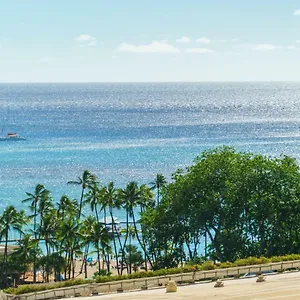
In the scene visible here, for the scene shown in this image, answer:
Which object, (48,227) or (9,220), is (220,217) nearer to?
(48,227)

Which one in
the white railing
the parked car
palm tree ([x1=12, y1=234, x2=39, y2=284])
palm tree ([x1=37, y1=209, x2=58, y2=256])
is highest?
the white railing

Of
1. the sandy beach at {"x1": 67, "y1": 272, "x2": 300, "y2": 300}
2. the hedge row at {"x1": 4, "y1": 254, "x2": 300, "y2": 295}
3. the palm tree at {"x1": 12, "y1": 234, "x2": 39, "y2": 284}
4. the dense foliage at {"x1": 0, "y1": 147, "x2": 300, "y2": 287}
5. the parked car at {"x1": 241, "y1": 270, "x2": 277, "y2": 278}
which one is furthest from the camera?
the palm tree at {"x1": 12, "y1": 234, "x2": 39, "y2": 284}

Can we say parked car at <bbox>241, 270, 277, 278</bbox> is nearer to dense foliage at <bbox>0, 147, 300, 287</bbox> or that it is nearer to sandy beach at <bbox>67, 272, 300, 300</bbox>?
sandy beach at <bbox>67, 272, 300, 300</bbox>

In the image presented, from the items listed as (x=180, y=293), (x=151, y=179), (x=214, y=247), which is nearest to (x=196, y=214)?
(x=214, y=247)

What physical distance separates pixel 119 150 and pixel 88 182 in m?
99.3

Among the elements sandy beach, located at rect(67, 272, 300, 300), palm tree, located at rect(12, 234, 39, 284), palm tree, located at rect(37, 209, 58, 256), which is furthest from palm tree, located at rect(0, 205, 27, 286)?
sandy beach, located at rect(67, 272, 300, 300)

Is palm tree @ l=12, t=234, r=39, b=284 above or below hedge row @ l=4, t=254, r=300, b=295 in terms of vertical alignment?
below

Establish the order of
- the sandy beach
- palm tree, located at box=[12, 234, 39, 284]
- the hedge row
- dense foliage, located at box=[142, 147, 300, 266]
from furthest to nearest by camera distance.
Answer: palm tree, located at box=[12, 234, 39, 284] < dense foliage, located at box=[142, 147, 300, 266] < the hedge row < the sandy beach

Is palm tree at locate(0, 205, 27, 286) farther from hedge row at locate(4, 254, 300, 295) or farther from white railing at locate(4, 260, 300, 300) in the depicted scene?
white railing at locate(4, 260, 300, 300)

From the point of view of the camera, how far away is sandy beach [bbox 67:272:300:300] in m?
39.1

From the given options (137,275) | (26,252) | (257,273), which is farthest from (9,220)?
(257,273)

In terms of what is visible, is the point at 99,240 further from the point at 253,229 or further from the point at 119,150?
the point at 119,150

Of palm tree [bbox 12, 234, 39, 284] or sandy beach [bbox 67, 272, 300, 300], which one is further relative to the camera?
palm tree [bbox 12, 234, 39, 284]

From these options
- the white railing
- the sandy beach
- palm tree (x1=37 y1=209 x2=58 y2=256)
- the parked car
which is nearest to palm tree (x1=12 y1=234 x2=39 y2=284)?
palm tree (x1=37 y1=209 x2=58 y2=256)
